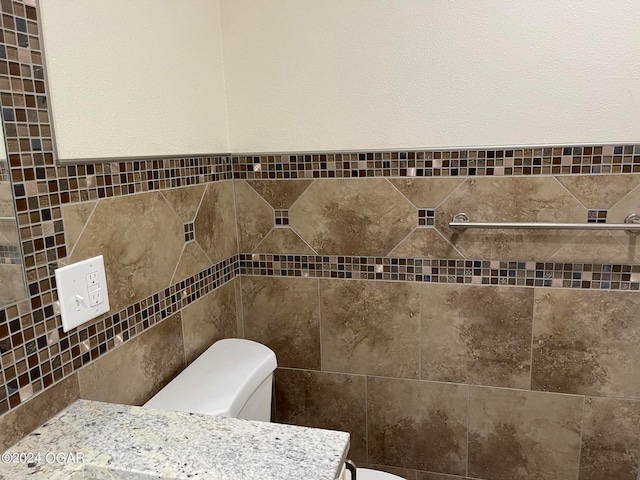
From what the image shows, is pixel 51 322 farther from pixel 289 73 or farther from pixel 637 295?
pixel 637 295

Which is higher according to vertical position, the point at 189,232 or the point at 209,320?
the point at 189,232

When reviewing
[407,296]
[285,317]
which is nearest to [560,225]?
[407,296]

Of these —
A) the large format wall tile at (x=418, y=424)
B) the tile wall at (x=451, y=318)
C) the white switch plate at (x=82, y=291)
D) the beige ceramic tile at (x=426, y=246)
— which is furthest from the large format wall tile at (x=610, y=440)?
the white switch plate at (x=82, y=291)

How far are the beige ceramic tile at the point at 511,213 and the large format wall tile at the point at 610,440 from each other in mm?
502

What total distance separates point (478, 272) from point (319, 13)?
92 cm

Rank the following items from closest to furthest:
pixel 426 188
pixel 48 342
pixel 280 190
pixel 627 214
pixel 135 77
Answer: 1. pixel 48 342
2. pixel 135 77
3. pixel 627 214
4. pixel 426 188
5. pixel 280 190

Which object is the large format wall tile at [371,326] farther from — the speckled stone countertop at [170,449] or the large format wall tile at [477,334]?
the speckled stone countertop at [170,449]

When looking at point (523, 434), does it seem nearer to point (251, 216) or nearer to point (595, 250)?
point (595, 250)

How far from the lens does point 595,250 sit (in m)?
1.42

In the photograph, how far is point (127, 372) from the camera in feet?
3.86

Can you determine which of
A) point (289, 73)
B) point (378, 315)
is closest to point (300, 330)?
point (378, 315)

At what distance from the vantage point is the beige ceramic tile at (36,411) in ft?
2.83

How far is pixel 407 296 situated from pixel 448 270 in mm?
154

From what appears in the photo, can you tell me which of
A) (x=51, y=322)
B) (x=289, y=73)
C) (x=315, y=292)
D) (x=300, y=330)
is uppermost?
(x=289, y=73)
